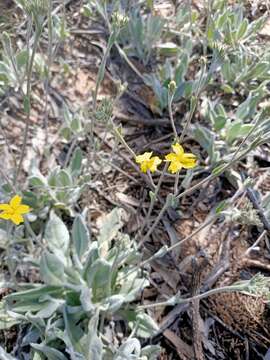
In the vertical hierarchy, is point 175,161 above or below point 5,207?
above

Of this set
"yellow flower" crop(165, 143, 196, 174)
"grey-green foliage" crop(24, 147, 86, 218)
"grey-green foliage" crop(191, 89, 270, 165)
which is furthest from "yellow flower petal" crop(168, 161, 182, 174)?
"grey-green foliage" crop(191, 89, 270, 165)

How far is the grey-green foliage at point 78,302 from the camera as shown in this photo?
1983 millimetres

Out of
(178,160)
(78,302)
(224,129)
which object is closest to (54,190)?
(78,302)

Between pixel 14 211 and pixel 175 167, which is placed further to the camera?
pixel 14 211

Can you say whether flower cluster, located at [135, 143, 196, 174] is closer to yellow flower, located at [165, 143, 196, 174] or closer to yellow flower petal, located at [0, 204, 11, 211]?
yellow flower, located at [165, 143, 196, 174]

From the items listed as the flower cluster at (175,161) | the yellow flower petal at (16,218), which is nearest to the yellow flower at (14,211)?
the yellow flower petal at (16,218)

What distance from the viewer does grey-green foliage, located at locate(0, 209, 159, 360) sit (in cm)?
198

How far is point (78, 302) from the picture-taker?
2.15 m

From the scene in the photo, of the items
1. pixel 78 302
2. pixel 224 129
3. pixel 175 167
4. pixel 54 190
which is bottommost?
pixel 78 302

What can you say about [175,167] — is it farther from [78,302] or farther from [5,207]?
[78,302]

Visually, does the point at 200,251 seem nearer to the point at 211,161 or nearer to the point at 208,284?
the point at 208,284

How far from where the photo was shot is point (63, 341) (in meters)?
2.09

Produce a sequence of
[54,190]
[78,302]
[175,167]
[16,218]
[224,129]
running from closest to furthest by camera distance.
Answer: [175,167]
[16,218]
[78,302]
[54,190]
[224,129]

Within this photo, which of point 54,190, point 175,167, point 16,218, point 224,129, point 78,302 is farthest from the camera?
point 224,129
